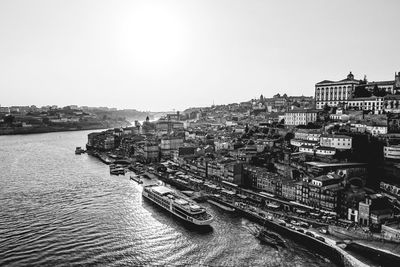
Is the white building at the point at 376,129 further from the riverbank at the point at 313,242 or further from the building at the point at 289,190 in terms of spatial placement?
Answer: the riverbank at the point at 313,242

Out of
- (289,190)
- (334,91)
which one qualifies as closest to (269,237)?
(289,190)

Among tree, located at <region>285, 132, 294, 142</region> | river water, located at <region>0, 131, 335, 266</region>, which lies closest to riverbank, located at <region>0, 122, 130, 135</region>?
river water, located at <region>0, 131, 335, 266</region>

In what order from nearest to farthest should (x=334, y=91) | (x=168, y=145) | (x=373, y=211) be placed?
(x=373, y=211), (x=334, y=91), (x=168, y=145)

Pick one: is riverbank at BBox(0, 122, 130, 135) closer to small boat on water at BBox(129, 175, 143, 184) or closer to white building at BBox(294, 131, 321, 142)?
small boat on water at BBox(129, 175, 143, 184)

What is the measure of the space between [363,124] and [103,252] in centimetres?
2983

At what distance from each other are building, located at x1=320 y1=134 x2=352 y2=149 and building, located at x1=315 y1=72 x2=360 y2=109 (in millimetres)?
14971

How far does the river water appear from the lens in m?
17.6

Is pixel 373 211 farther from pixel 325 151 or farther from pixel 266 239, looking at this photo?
pixel 325 151

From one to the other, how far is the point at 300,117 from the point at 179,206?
26.8 meters

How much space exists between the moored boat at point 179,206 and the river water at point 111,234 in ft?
1.88

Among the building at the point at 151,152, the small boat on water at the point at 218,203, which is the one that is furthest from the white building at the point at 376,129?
the building at the point at 151,152

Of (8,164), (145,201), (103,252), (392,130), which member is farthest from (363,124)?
(8,164)

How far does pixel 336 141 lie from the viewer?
105 feet

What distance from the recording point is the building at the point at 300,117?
4338 centimetres
